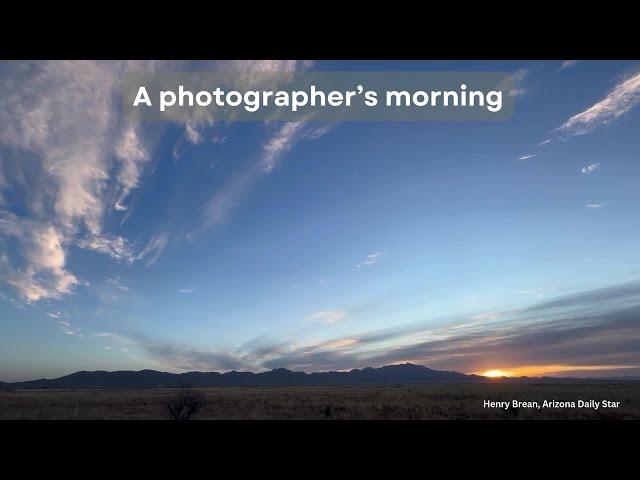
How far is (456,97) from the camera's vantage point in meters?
9.47
